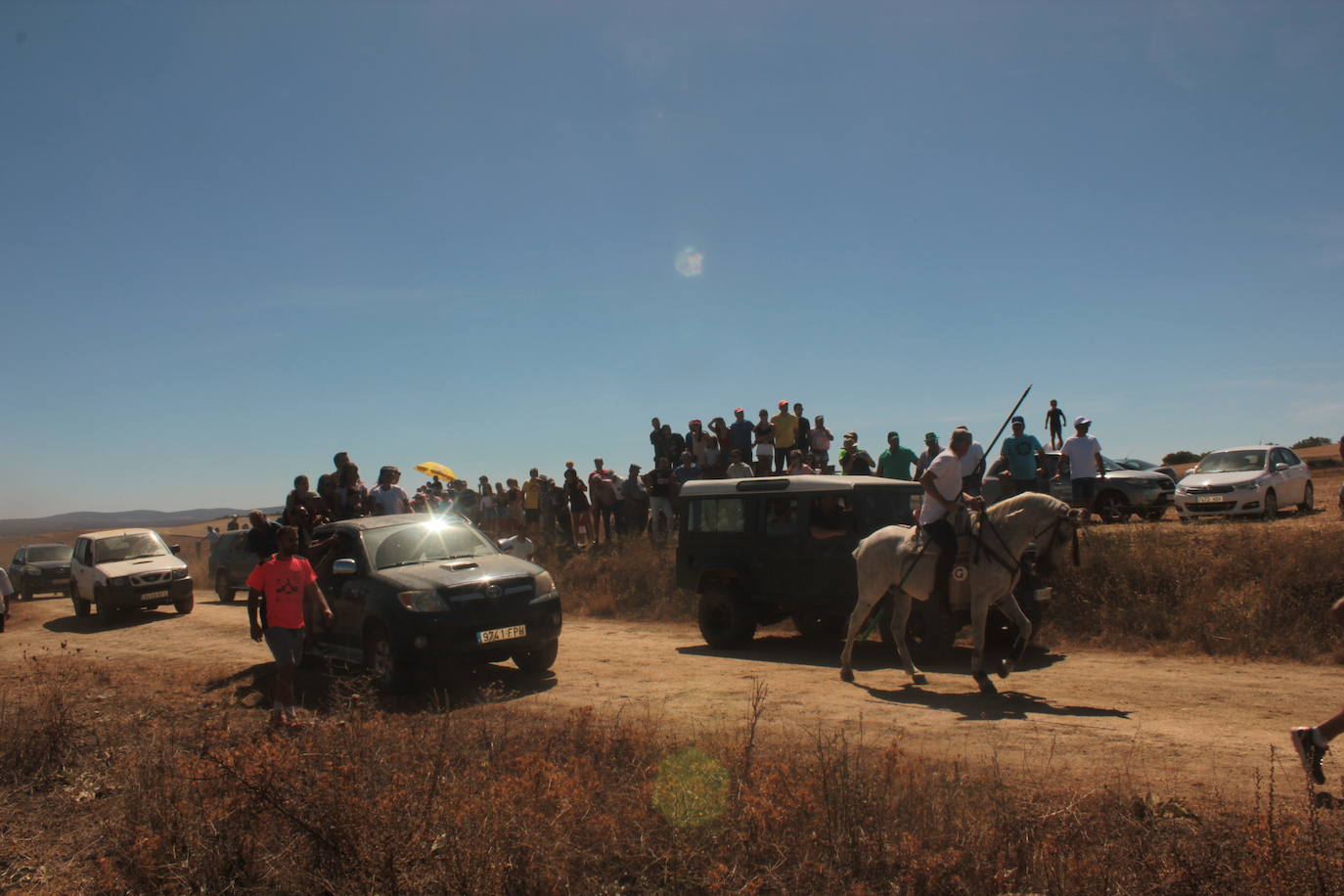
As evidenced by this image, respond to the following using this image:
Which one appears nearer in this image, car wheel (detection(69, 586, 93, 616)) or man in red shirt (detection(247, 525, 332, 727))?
man in red shirt (detection(247, 525, 332, 727))

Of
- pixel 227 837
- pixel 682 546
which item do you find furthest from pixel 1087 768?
pixel 682 546

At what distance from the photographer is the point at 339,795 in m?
5.28

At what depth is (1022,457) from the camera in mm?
15719

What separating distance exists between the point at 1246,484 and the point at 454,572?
1572 centimetres

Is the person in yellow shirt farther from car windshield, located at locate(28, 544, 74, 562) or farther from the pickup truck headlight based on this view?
car windshield, located at locate(28, 544, 74, 562)

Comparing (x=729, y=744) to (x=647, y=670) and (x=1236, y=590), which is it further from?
(x=1236, y=590)

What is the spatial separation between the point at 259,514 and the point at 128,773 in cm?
528

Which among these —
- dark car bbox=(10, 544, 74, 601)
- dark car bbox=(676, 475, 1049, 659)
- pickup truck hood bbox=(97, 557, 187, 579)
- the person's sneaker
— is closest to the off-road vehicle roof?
dark car bbox=(676, 475, 1049, 659)

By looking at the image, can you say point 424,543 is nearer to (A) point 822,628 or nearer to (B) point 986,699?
(A) point 822,628

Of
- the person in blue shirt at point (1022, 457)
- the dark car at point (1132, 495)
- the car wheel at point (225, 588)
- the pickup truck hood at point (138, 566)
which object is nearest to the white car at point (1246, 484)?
the dark car at point (1132, 495)

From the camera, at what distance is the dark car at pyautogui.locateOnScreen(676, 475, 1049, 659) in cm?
1162

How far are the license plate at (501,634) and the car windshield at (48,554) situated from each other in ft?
90.4

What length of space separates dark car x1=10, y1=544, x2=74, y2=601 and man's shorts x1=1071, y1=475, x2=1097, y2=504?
30.6 metres

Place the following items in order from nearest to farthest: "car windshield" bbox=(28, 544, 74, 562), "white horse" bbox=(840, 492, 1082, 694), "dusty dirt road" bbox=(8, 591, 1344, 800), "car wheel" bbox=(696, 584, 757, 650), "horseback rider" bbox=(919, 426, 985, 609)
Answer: "dusty dirt road" bbox=(8, 591, 1344, 800) < "white horse" bbox=(840, 492, 1082, 694) < "horseback rider" bbox=(919, 426, 985, 609) < "car wheel" bbox=(696, 584, 757, 650) < "car windshield" bbox=(28, 544, 74, 562)
